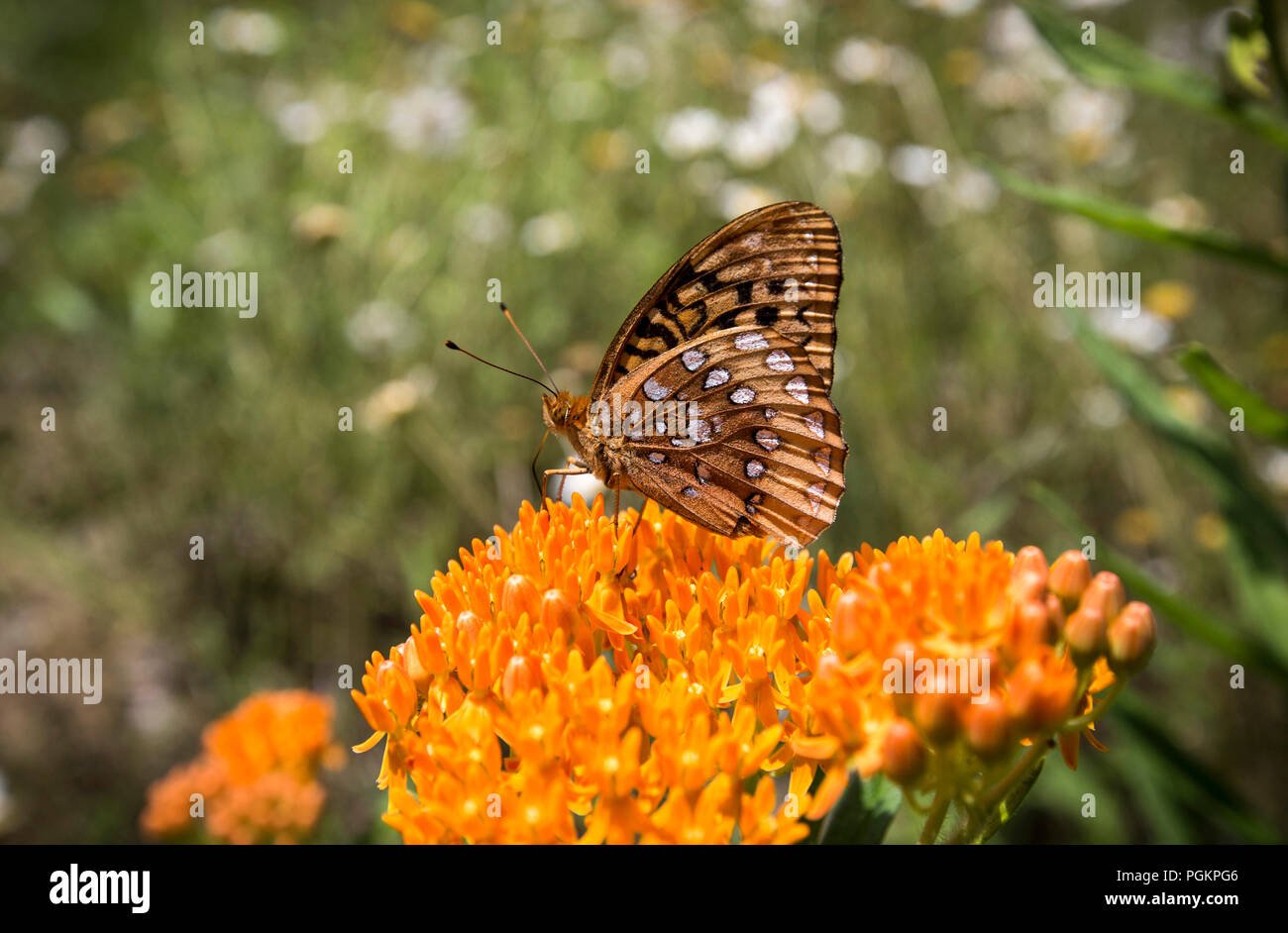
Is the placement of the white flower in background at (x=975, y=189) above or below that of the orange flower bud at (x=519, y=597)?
above

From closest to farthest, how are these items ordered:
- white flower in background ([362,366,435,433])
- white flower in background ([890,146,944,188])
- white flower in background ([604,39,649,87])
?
1. white flower in background ([362,366,435,433])
2. white flower in background ([890,146,944,188])
3. white flower in background ([604,39,649,87])

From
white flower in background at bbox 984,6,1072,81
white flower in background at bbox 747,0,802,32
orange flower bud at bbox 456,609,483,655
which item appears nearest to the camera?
orange flower bud at bbox 456,609,483,655

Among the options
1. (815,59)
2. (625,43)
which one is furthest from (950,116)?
(625,43)

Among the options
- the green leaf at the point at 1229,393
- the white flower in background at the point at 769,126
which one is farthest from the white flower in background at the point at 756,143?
the green leaf at the point at 1229,393

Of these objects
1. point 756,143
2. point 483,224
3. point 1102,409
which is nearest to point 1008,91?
point 756,143

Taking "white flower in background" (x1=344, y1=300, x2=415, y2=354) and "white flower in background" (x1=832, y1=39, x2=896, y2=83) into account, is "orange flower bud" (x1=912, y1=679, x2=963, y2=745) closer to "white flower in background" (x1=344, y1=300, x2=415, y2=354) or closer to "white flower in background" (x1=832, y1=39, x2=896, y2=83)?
"white flower in background" (x1=344, y1=300, x2=415, y2=354)

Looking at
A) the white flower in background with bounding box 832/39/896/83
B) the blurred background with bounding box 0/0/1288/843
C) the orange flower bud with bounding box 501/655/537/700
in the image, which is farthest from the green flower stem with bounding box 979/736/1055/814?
the white flower in background with bounding box 832/39/896/83

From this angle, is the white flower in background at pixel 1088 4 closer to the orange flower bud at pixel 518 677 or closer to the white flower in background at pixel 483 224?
the white flower in background at pixel 483 224

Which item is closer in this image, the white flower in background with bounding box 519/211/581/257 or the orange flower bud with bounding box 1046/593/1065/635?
the orange flower bud with bounding box 1046/593/1065/635
